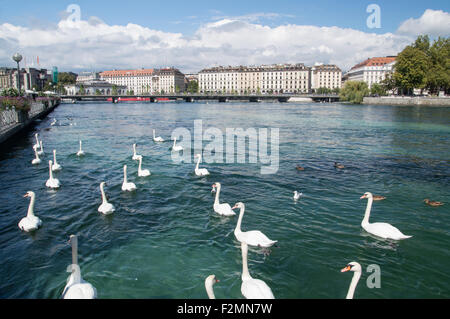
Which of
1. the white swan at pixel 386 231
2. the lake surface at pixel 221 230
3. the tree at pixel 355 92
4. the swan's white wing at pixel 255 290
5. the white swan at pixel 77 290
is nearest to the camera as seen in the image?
the white swan at pixel 77 290

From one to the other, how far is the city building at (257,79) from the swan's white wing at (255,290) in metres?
171

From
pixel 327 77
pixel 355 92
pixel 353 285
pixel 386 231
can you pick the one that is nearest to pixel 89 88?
pixel 327 77

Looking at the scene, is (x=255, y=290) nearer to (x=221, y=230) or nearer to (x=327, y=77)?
(x=221, y=230)

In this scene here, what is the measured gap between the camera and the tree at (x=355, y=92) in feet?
297

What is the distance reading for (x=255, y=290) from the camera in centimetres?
582

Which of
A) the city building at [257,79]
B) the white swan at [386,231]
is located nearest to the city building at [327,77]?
the city building at [257,79]

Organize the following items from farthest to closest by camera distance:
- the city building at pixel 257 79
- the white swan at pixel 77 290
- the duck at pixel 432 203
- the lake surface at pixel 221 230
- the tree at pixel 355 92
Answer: the city building at pixel 257 79 < the tree at pixel 355 92 < the duck at pixel 432 203 < the lake surface at pixel 221 230 < the white swan at pixel 77 290

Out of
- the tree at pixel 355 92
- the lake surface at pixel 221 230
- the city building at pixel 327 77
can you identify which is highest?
the city building at pixel 327 77

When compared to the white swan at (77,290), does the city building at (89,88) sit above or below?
above

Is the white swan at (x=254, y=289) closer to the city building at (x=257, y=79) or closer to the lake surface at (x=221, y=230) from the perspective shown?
the lake surface at (x=221, y=230)

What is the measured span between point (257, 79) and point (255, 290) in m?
184

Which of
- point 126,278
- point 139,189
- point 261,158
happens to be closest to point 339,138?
point 261,158

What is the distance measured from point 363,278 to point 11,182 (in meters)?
13.0

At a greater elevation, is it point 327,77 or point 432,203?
point 327,77
